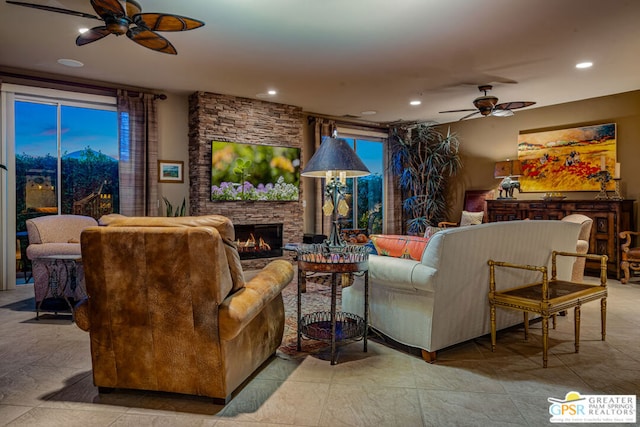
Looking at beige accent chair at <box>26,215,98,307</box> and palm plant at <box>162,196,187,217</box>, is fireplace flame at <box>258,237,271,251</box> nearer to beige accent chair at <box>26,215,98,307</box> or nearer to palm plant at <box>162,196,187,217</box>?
palm plant at <box>162,196,187,217</box>

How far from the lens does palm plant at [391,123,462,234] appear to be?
27.0 ft

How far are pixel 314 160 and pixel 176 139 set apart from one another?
158 inches

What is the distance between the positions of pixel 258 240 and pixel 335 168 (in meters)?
4.18

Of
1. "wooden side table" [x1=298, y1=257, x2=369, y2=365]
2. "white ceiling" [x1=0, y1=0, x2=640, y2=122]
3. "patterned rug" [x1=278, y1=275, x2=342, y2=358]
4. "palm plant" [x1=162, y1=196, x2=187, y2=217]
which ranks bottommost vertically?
"patterned rug" [x1=278, y1=275, x2=342, y2=358]

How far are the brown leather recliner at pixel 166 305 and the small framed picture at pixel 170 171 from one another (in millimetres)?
4173

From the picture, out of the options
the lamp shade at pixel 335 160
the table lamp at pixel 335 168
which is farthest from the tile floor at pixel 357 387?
the lamp shade at pixel 335 160

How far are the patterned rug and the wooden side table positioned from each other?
0.32 feet

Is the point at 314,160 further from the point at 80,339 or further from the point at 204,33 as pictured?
the point at 80,339

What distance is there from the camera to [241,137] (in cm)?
639

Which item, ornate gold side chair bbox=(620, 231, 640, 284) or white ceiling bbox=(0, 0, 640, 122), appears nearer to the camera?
white ceiling bbox=(0, 0, 640, 122)

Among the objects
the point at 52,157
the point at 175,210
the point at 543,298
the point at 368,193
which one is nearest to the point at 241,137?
the point at 175,210

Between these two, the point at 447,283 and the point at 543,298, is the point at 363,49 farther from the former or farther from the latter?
the point at 543,298

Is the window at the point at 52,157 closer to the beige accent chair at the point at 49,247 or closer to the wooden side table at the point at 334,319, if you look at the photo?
the beige accent chair at the point at 49,247

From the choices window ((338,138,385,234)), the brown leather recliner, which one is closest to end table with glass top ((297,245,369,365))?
the brown leather recliner
